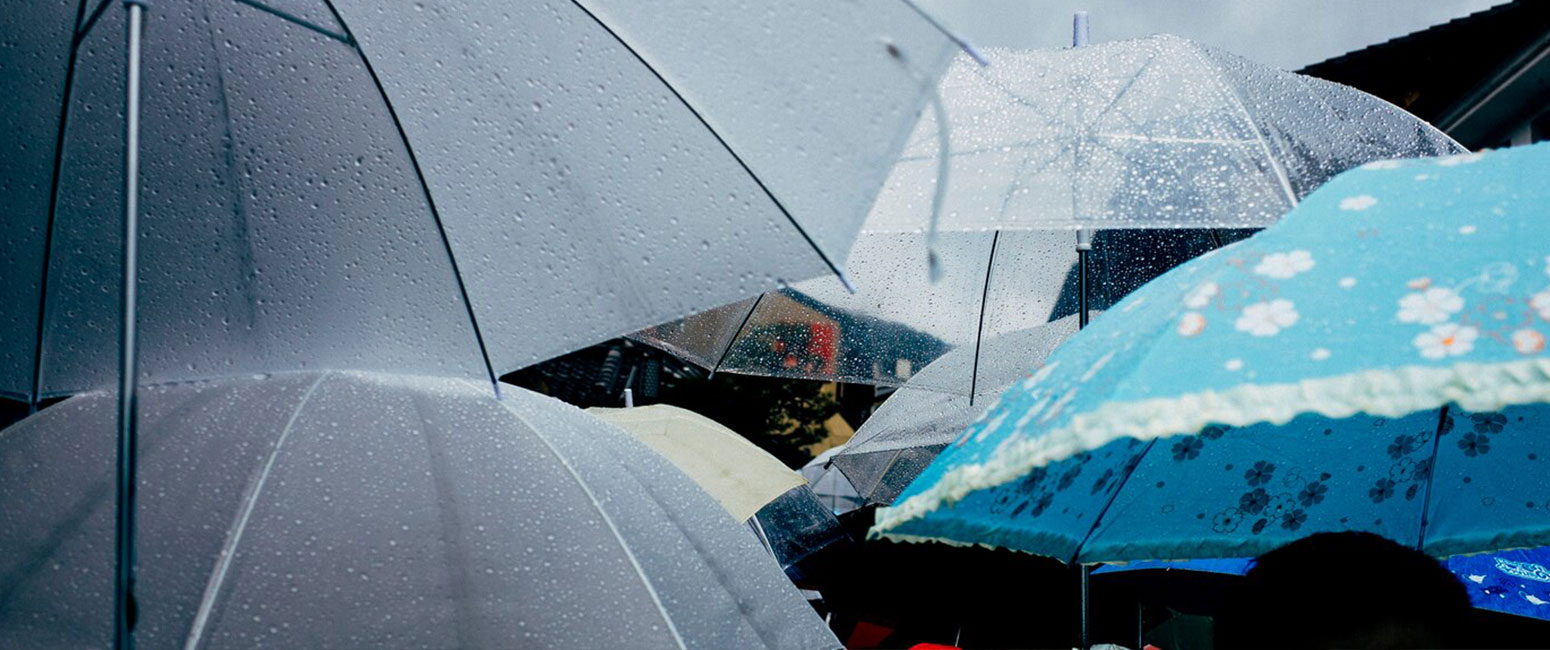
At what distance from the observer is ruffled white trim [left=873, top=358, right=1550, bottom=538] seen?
4.56 feet

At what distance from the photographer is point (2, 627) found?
237 cm

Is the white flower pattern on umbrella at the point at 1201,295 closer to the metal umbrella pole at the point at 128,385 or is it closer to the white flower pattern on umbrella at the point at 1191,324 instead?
the white flower pattern on umbrella at the point at 1191,324

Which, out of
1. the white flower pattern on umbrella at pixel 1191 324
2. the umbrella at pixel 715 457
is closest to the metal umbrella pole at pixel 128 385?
the white flower pattern on umbrella at pixel 1191 324

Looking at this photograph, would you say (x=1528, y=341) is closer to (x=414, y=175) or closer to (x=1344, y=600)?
(x=1344, y=600)

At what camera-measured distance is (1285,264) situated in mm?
1566

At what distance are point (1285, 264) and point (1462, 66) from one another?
1166 centimetres

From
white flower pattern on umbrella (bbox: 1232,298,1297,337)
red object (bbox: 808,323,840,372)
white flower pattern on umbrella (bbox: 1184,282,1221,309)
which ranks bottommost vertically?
white flower pattern on umbrella (bbox: 1232,298,1297,337)

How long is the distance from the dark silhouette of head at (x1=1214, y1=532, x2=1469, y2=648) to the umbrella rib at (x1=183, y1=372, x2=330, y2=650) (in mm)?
1828

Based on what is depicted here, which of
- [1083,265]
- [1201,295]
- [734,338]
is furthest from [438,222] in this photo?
[734,338]

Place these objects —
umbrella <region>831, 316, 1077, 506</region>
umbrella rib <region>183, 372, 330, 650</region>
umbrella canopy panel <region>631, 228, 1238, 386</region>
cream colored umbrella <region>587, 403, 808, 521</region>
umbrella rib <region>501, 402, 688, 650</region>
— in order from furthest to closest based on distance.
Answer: cream colored umbrella <region>587, 403, 808, 521</region>
umbrella canopy panel <region>631, 228, 1238, 386</region>
umbrella <region>831, 316, 1077, 506</region>
umbrella rib <region>501, 402, 688, 650</region>
umbrella rib <region>183, 372, 330, 650</region>

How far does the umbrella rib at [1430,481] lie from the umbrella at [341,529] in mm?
1590

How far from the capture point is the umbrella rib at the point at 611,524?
2.53m

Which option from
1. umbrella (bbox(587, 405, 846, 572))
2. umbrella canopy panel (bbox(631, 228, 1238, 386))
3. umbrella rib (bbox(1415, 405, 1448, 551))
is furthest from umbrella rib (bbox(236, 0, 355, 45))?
umbrella (bbox(587, 405, 846, 572))

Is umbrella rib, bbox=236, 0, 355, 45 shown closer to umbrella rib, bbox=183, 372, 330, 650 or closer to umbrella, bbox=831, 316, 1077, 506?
umbrella rib, bbox=183, 372, 330, 650
